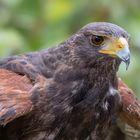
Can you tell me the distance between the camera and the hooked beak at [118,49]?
9203mm

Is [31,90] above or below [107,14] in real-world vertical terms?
below

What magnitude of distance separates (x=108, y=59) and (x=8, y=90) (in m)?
0.89

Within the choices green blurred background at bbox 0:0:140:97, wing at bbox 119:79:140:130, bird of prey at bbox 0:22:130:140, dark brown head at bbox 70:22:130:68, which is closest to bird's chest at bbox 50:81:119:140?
bird of prey at bbox 0:22:130:140

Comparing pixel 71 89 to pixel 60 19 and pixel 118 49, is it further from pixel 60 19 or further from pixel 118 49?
pixel 60 19

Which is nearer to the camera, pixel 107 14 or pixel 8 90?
pixel 8 90

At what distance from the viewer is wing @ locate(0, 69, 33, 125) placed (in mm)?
9117

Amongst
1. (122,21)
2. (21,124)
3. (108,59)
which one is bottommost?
(21,124)

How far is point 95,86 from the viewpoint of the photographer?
9.52 metres

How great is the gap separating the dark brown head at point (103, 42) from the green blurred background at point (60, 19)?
4.81 ft

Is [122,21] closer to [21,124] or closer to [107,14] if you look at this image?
[107,14]

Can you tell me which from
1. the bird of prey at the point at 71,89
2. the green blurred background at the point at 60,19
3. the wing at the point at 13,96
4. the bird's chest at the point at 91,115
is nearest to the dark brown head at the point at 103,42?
the bird of prey at the point at 71,89

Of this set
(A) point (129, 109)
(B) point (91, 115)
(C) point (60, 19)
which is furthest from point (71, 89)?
(C) point (60, 19)

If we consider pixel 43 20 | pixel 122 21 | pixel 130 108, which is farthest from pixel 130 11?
pixel 130 108

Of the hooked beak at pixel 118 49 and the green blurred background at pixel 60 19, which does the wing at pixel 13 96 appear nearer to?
the hooked beak at pixel 118 49
